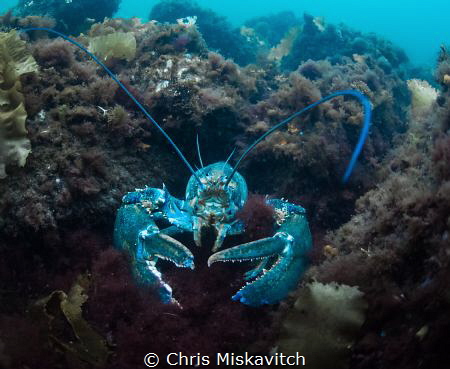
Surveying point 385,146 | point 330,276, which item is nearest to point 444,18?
point 385,146

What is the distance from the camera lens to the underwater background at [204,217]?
2568 millimetres

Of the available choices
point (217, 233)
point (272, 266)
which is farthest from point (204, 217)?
point (272, 266)

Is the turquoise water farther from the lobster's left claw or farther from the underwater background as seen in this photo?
the lobster's left claw

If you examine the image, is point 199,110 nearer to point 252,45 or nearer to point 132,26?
point 132,26

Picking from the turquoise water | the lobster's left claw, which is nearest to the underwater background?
the lobster's left claw

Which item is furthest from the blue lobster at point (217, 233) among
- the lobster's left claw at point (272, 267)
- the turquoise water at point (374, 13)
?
the turquoise water at point (374, 13)

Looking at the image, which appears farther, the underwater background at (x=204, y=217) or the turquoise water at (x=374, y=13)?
the turquoise water at (x=374, y=13)

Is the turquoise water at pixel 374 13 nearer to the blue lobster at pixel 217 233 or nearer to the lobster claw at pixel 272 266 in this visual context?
the blue lobster at pixel 217 233

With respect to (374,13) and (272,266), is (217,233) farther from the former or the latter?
(374,13)

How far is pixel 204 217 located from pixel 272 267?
0.98 m

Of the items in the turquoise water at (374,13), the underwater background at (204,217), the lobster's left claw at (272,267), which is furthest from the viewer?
the turquoise water at (374,13)

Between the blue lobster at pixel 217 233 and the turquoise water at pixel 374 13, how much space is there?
47675 millimetres

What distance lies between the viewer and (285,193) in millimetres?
5609

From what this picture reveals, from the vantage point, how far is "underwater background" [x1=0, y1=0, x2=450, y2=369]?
2.57 meters
